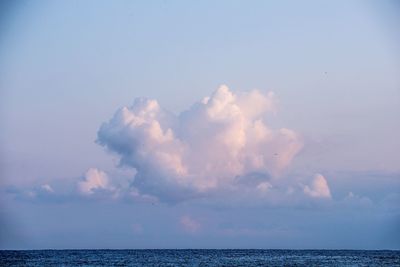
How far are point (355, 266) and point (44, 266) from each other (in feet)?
161

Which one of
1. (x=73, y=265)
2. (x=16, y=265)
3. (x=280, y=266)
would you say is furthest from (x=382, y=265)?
(x=16, y=265)

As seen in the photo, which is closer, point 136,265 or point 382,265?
point 382,265

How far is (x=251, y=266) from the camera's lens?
→ 105688mm

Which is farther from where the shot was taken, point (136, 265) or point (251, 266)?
point (136, 265)

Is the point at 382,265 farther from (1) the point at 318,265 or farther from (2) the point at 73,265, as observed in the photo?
(2) the point at 73,265

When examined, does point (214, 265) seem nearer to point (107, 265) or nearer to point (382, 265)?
point (107, 265)

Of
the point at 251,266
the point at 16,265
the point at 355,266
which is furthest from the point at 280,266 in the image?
the point at 16,265

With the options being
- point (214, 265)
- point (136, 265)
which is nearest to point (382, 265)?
point (214, 265)

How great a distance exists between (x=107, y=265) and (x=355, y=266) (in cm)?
3982

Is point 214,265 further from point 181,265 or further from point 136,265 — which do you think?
point 136,265

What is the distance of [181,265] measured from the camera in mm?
107938

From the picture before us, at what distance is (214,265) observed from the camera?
10556cm

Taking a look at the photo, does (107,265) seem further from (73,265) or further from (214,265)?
(214,265)

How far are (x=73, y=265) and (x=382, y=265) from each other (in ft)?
162
